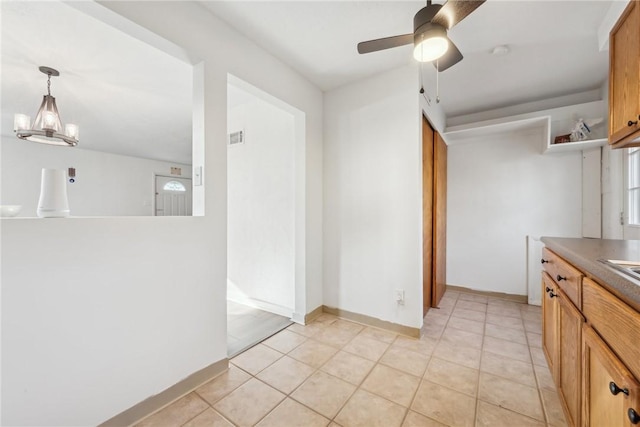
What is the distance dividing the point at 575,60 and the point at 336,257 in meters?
Answer: 2.77

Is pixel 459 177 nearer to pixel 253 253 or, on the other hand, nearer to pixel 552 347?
pixel 552 347

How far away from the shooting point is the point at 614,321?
2.57 ft

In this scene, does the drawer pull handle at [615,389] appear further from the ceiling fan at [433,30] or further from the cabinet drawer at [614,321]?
the ceiling fan at [433,30]

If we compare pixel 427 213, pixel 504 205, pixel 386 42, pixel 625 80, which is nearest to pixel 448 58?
pixel 386 42

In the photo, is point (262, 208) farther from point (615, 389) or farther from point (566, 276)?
point (615, 389)

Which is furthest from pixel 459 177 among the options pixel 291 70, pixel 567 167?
pixel 291 70

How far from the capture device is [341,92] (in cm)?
260

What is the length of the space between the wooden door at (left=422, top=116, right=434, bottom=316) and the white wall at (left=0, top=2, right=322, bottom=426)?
168 centimetres

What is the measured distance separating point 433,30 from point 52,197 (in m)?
2.05

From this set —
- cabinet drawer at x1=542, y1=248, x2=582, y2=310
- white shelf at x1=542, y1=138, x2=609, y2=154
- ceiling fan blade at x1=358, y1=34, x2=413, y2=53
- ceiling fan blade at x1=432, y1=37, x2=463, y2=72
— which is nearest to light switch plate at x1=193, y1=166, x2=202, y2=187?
ceiling fan blade at x1=358, y1=34, x2=413, y2=53

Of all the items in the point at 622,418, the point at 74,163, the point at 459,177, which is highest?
the point at 74,163

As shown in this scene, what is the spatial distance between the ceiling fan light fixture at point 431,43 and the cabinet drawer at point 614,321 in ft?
4.24

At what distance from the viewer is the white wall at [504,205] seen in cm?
281

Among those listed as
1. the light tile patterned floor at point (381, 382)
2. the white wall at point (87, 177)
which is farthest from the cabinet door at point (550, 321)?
the white wall at point (87, 177)
